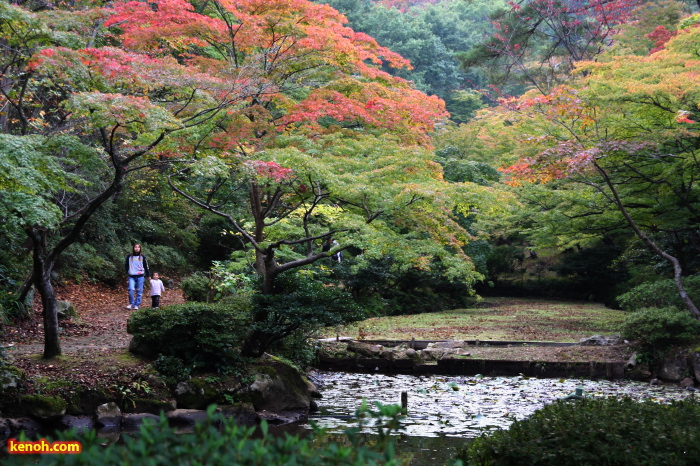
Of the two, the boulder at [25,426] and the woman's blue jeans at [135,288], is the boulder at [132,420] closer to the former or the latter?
the boulder at [25,426]

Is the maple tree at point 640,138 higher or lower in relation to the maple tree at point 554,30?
lower

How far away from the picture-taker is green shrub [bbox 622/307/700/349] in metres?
10.5

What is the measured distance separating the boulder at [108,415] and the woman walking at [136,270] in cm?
603

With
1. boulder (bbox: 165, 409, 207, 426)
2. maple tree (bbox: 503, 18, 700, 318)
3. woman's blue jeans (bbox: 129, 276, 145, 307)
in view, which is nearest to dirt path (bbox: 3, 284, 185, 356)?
woman's blue jeans (bbox: 129, 276, 145, 307)

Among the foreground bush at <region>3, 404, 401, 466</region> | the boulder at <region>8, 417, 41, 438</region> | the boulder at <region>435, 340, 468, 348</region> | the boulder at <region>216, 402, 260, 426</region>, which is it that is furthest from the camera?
the boulder at <region>435, 340, 468, 348</region>

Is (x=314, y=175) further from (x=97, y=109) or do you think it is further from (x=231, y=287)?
(x=231, y=287)

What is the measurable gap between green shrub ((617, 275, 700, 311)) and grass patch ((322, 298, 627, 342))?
74 centimetres

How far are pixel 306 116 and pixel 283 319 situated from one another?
3849 millimetres

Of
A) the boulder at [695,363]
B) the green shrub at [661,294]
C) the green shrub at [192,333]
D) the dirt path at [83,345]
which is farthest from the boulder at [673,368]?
the dirt path at [83,345]

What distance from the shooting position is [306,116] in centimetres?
1040

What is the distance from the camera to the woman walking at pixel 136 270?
13.2 metres

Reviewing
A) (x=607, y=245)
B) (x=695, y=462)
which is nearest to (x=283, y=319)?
(x=695, y=462)

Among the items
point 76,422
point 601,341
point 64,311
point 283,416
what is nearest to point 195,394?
point 283,416

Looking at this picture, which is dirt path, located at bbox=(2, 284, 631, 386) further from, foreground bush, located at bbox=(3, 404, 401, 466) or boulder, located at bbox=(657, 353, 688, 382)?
foreground bush, located at bbox=(3, 404, 401, 466)
